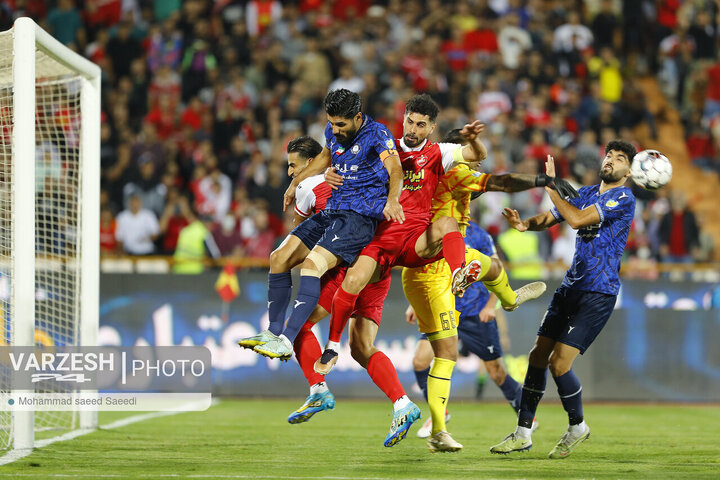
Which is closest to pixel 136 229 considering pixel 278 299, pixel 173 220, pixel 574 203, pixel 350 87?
pixel 173 220

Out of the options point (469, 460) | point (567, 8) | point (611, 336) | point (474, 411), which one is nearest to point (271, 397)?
point (474, 411)

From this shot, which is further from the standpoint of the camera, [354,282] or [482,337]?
[482,337]

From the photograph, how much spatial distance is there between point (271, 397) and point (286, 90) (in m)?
6.44

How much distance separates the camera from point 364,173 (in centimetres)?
768

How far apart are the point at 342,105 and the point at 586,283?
2451 millimetres

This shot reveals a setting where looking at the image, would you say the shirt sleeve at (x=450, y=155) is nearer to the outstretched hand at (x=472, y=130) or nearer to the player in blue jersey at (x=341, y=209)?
the outstretched hand at (x=472, y=130)

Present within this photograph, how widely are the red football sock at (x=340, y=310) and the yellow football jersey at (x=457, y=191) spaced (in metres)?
1.13

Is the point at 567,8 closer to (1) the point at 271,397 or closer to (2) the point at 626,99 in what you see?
(2) the point at 626,99

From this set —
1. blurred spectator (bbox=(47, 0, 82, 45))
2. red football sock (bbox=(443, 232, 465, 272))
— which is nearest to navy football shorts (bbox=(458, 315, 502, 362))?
red football sock (bbox=(443, 232, 465, 272))

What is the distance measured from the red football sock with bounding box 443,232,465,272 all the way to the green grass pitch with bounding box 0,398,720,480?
5.10ft

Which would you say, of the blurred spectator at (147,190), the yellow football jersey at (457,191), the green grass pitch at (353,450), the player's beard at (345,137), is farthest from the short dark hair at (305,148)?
the blurred spectator at (147,190)

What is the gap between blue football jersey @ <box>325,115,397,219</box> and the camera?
7.67 m

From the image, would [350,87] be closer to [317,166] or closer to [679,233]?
[679,233]
